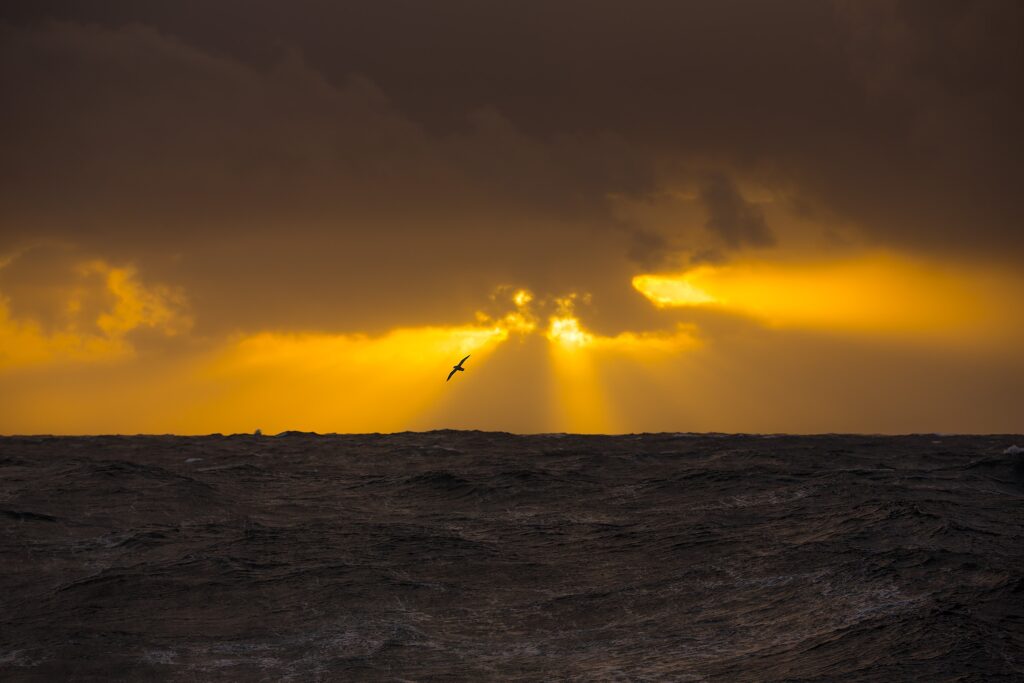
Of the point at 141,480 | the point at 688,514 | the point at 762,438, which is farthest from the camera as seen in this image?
the point at 762,438

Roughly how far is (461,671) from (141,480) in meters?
29.9

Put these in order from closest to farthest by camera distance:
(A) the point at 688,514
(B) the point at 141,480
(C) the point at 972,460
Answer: (A) the point at 688,514, (B) the point at 141,480, (C) the point at 972,460

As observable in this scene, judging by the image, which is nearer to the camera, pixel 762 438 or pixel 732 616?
pixel 732 616

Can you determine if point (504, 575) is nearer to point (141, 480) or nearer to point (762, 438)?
point (141, 480)

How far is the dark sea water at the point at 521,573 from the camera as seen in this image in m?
23.6

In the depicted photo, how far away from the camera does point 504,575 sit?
32188 mm

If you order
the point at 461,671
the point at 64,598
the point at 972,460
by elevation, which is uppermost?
the point at 972,460

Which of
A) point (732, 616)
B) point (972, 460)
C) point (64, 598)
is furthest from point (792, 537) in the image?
point (972, 460)

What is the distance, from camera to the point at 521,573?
106 ft

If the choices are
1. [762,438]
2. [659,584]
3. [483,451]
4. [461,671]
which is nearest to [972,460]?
[762,438]

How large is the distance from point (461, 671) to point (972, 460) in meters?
42.3

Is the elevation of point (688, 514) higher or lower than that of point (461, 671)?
higher

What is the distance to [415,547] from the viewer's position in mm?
35656

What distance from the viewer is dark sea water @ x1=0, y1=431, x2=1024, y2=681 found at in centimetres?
2359
